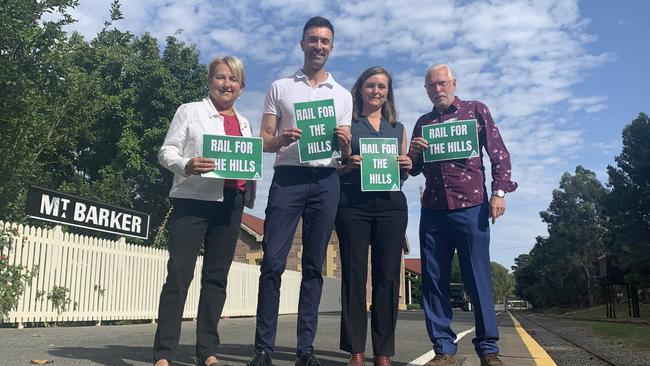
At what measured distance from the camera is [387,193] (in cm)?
387

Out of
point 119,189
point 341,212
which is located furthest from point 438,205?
point 119,189

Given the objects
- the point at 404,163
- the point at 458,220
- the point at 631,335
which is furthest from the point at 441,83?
the point at 631,335

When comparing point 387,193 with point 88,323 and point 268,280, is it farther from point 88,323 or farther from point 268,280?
point 88,323

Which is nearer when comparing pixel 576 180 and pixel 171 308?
pixel 171 308

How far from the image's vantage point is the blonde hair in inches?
149

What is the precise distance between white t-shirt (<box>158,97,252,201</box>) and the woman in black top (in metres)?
0.90

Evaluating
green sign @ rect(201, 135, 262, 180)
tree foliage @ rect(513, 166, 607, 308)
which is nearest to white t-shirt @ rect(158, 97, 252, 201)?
green sign @ rect(201, 135, 262, 180)

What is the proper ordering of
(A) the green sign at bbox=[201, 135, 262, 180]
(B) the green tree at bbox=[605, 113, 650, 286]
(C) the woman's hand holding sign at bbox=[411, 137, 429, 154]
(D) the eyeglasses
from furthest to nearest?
1. (B) the green tree at bbox=[605, 113, 650, 286]
2. (D) the eyeglasses
3. (C) the woman's hand holding sign at bbox=[411, 137, 429, 154]
4. (A) the green sign at bbox=[201, 135, 262, 180]

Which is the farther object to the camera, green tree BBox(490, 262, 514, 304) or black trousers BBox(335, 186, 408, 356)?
green tree BBox(490, 262, 514, 304)

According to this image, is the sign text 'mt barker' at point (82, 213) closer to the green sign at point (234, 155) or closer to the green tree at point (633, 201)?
the green sign at point (234, 155)

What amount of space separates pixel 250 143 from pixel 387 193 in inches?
39.4

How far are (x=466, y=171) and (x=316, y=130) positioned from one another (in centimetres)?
121

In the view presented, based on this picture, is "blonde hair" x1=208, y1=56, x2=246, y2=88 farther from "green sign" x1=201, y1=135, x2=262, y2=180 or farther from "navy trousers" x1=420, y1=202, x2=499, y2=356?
"navy trousers" x1=420, y1=202, x2=499, y2=356

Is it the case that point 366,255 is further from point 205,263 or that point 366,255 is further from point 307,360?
point 205,263
